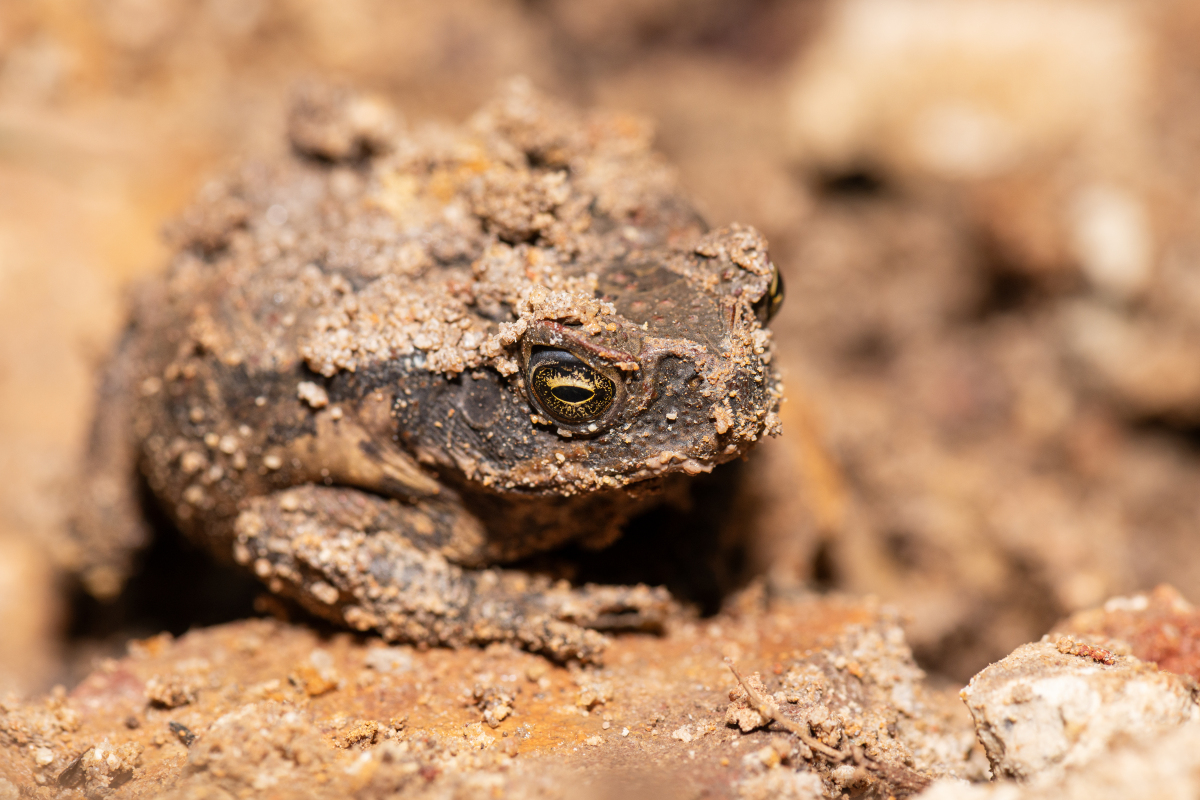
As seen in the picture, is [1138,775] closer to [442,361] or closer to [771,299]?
[771,299]

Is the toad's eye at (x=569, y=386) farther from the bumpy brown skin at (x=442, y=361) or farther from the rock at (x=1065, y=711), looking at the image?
the rock at (x=1065, y=711)

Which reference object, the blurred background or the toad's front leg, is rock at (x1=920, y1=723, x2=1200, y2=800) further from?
the blurred background

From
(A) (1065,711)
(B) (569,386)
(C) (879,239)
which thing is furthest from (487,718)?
(C) (879,239)

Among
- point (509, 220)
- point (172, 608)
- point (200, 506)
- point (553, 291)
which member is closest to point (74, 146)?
point (172, 608)

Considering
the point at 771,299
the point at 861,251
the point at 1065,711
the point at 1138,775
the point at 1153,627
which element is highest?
the point at 861,251

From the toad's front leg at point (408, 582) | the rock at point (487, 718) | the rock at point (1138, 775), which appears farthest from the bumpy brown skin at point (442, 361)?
the rock at point (1138, 775)

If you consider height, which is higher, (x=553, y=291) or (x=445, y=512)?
(x=553, y=291)

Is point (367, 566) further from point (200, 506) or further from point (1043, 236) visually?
point (1043, 236)
